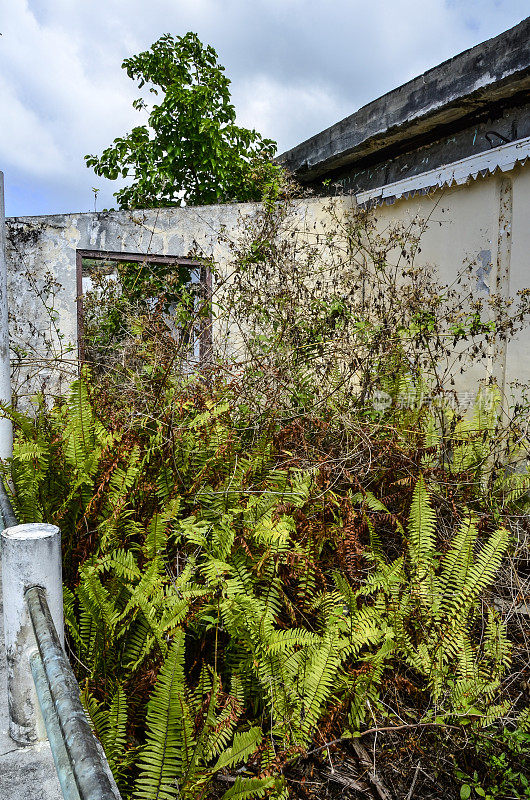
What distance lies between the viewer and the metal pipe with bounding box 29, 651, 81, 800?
1161mm

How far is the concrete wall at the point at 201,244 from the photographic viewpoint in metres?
5.51

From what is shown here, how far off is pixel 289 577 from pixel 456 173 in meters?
4.71

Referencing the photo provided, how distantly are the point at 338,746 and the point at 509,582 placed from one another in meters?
1.47

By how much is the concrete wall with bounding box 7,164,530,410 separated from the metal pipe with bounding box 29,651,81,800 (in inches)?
166

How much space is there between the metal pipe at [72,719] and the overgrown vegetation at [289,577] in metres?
0.58

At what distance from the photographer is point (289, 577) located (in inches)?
121

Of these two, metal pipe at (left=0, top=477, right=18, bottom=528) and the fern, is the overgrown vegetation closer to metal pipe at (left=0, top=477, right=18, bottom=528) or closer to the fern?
the fern

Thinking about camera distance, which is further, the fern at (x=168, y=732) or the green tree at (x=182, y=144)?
the green tree at (x=182, y=144)

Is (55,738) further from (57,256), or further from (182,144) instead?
(182,144)

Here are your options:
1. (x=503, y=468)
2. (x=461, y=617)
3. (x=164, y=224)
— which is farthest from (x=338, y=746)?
(x=164, y=224)

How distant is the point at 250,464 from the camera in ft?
11.2

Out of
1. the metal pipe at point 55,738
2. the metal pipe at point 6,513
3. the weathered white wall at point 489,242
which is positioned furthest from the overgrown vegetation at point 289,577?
the weathered white wall at point 489,242

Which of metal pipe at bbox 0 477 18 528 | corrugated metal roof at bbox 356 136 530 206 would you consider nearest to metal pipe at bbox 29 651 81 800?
metal pipe at bbox 0 477 18 528

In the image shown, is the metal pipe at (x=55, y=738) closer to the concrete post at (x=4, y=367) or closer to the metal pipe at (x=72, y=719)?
the metal pipe at (x=72, y=719)
